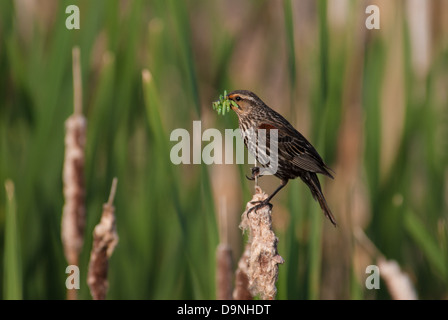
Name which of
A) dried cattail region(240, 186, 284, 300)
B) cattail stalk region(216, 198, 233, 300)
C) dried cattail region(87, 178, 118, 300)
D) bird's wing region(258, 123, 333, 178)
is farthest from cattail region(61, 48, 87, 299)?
dried cattail region(240, 186, 284, 300)

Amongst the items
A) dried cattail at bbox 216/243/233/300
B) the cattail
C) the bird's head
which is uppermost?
the bird's head

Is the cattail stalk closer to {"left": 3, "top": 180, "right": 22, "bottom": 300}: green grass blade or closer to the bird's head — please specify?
the bird's head

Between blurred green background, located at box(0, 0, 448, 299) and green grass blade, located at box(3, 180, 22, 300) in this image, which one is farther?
blurred green background, located at box(0, 0, 448, 299)

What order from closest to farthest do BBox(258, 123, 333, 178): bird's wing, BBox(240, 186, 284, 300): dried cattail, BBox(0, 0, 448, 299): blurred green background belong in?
1. BBox(240, 186, 284, 300): dried cattail
2. BBox(258, 123, 333, 178): bird's wing
3. BBox(0, 0, 448, 299): blurred green background

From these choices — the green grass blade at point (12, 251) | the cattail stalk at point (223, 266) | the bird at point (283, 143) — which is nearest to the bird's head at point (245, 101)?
the bird at point (283, 143)

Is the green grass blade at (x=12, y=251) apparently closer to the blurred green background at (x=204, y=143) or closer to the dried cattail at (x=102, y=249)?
the blurred green background at (x=204, y=143)

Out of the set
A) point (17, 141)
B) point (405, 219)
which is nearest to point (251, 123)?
point (405, 219)

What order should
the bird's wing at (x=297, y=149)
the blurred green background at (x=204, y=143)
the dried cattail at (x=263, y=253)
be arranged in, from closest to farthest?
the dried cattail at (x=263, y=253) → the bird's wing at (x=297, y=149) → the blurred green background at (x=204, y=143)
